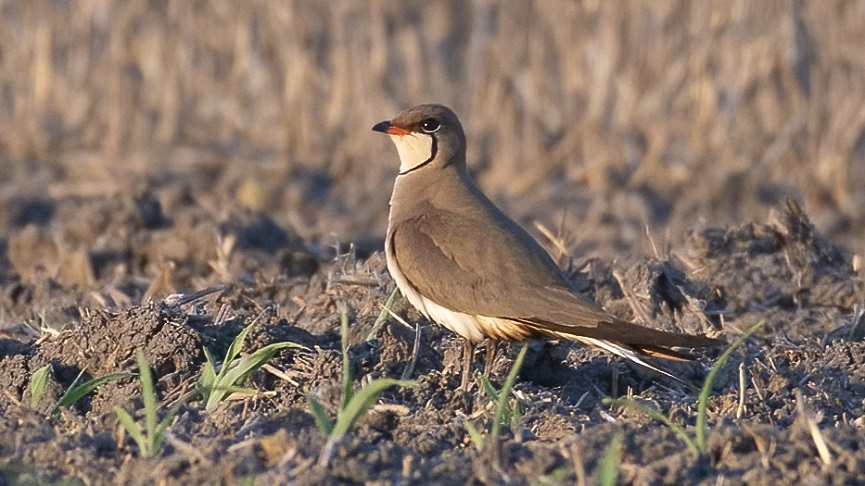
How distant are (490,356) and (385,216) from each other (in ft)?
18.9

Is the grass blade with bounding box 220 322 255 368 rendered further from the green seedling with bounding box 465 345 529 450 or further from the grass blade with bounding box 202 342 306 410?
the green seedling with bounding box 465 345 529 450

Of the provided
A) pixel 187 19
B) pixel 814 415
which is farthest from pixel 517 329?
pixel 187 19

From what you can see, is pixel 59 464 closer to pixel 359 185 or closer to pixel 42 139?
pixel 359 185

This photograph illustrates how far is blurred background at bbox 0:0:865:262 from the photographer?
455 inches

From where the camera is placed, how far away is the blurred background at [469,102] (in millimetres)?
11555

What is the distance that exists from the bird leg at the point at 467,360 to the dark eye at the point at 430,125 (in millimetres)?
1011

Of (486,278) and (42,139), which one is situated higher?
(486,278)

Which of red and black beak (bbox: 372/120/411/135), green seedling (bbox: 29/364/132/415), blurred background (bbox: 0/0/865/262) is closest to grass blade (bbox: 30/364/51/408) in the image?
green seedling (bbox: 29/364/132/415)

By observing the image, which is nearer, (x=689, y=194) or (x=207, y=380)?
(x=207, y=380)

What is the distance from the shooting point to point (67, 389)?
5027 mm

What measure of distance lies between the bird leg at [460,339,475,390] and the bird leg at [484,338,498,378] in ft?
0.19

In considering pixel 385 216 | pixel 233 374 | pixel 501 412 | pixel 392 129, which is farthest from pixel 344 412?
pixel 385 216

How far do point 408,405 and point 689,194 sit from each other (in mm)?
7046

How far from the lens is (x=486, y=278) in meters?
5.25
